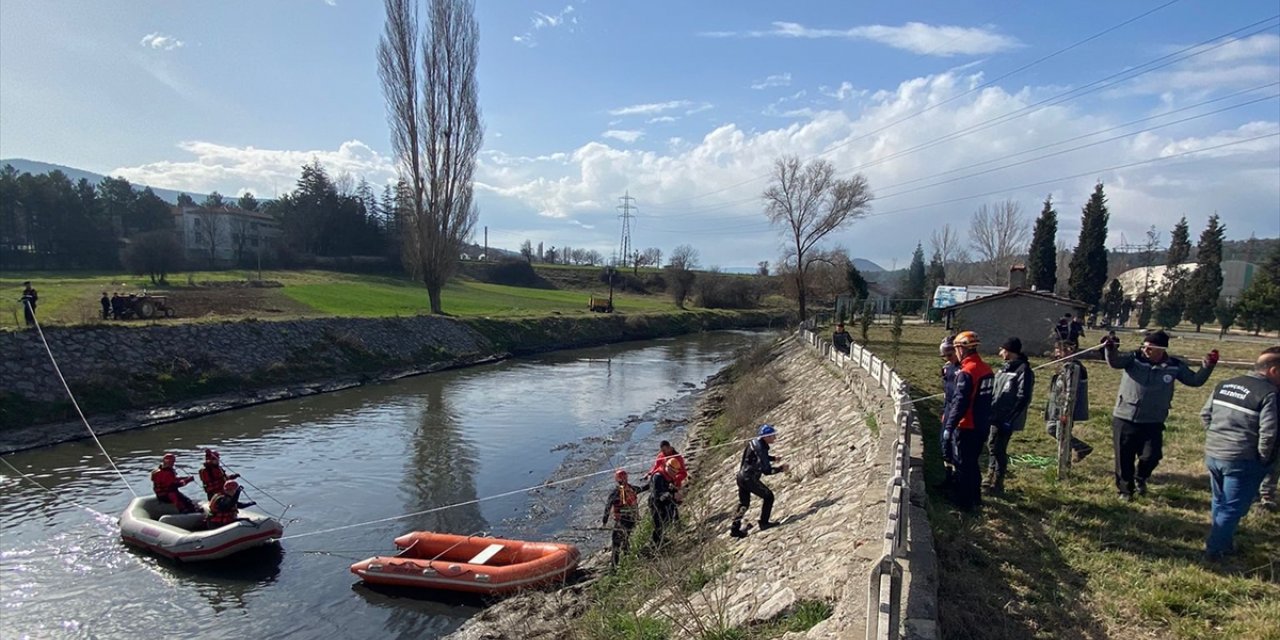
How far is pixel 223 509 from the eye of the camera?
12.5 metres

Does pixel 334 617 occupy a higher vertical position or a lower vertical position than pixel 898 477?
lower

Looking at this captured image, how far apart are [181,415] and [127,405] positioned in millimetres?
1641

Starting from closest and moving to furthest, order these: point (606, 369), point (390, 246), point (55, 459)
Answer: point (55, 459), point (606, 369), point (390, 246)

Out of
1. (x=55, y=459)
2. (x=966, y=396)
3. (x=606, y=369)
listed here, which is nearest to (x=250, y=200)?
(x=606, y=369)

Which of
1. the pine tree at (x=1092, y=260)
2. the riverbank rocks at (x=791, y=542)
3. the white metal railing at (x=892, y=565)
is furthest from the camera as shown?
the pine tree at (x=1092, y=260)

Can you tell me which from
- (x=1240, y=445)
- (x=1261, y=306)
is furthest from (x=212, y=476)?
(x=1261, y=306)

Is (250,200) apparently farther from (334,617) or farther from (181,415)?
(334,617)

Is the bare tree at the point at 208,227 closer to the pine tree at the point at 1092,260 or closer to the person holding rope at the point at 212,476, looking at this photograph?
the person holding rope at the point at 212,476

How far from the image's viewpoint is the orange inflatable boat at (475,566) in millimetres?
10602

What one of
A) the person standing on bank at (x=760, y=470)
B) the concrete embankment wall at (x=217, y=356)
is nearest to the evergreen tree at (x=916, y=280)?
the concrete embankment wall at (x=217, y=356)

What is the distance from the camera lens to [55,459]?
17500 mm

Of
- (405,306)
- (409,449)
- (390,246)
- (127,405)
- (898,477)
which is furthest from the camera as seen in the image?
(390,246)

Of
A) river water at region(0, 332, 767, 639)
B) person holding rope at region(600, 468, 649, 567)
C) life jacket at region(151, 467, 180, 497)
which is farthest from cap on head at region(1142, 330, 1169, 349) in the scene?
life jacket at region(151, 467, 180, 497)

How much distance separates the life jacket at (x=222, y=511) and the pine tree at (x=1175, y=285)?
54.3 m
